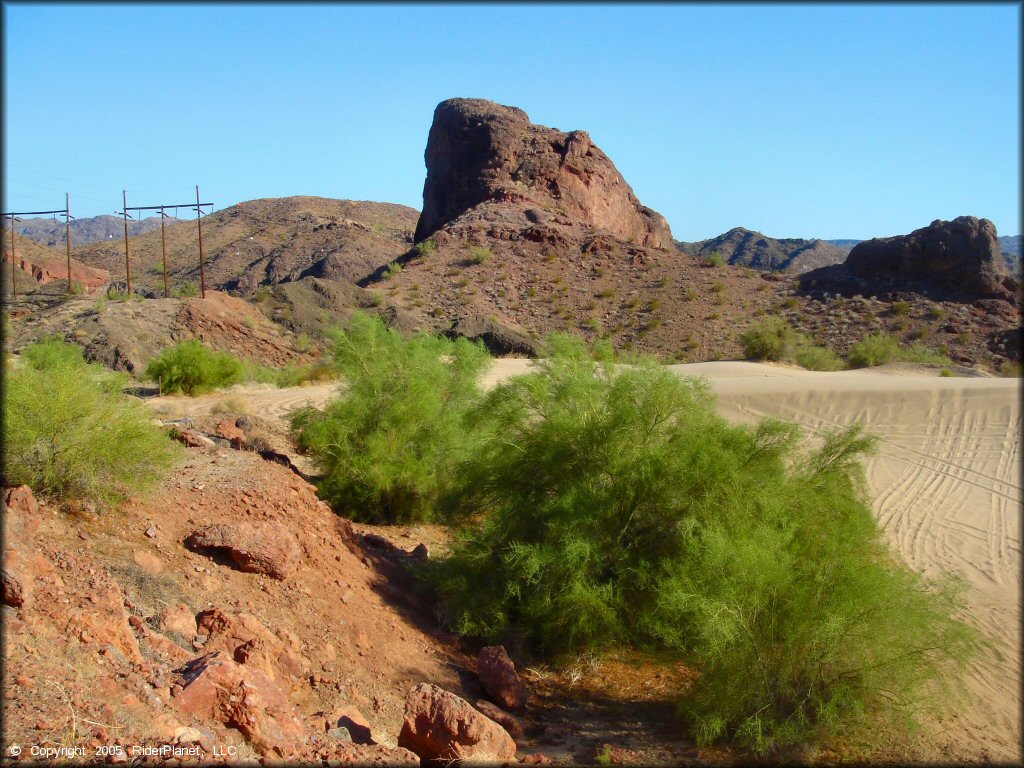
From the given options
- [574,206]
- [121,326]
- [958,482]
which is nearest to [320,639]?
[958,482]

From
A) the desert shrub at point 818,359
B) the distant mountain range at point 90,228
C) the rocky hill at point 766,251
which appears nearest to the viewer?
the desert shrub at point 818,359

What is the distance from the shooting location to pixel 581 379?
991 centimetres

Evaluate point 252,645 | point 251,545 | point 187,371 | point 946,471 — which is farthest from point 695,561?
point 187,371

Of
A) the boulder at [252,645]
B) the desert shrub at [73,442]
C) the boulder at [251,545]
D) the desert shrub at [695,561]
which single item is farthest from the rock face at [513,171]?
the boulder at [252,645]

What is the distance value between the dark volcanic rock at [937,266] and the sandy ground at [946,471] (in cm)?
1439

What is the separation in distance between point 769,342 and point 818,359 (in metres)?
2.06

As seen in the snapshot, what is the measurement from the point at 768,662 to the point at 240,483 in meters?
6.01

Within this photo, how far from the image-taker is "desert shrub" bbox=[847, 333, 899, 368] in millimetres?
36062

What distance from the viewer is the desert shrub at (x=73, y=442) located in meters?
7.57

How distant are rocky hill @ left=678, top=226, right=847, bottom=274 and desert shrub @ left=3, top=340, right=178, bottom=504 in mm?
91169

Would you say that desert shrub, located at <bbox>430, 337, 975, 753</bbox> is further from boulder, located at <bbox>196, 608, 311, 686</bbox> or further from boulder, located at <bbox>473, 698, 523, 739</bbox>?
boulder, located at <bbox>196, 608, 311, 686</bbox>

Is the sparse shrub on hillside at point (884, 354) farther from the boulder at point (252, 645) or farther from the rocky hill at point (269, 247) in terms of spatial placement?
the rocky hill at point (269, 247)

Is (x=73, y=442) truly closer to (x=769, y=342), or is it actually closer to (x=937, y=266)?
(x=769, y=342)

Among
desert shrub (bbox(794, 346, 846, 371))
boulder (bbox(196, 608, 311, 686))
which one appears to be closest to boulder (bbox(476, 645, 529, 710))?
boulder (bbox(196, 608, 311, 686))
